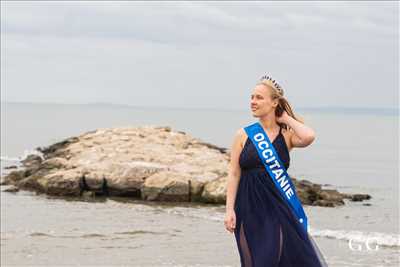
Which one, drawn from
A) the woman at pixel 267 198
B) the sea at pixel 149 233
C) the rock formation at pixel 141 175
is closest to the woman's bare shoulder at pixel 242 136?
the woman at pixel 267 198

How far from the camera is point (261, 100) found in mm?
6305

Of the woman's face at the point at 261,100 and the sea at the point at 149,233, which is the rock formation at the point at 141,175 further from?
the woman's face at the point at 261,100

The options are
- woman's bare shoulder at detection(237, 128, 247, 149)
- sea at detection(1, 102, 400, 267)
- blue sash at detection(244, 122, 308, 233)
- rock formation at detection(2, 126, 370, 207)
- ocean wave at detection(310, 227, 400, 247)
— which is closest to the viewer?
blue sash at detection(244, 122, 308, 233)

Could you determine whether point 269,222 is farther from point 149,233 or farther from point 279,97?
point 149,233

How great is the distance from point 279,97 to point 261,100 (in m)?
0.17

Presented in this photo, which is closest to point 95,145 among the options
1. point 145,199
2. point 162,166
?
point 162,166

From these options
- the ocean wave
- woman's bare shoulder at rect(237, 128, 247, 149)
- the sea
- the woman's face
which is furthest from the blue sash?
the ocean wave

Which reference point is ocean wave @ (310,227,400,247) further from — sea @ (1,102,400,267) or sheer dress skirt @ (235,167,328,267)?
sheer dress skirt @ (235,167,328,267)

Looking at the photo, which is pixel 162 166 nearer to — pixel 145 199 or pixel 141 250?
pixel 145 199

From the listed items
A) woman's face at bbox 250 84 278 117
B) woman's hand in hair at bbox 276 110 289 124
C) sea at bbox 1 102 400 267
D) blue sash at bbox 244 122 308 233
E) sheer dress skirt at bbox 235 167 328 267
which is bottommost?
sea at bbox 1 102 400 267

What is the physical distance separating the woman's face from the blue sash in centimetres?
15

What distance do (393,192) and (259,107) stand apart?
114 ft

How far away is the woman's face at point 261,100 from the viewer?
6297 millimetres

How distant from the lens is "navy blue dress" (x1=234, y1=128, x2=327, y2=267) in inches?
248
